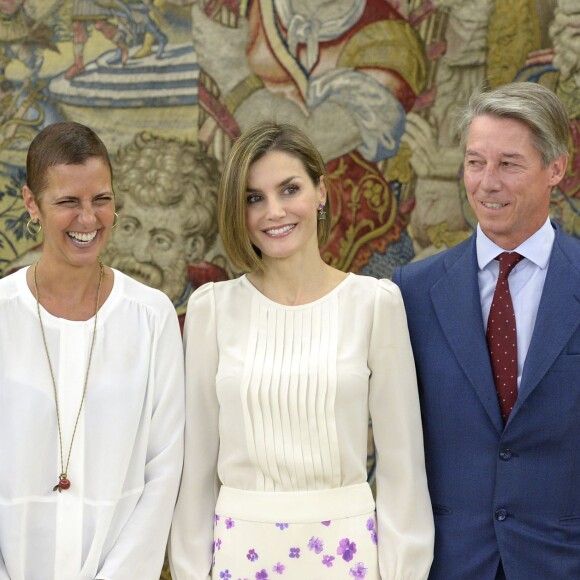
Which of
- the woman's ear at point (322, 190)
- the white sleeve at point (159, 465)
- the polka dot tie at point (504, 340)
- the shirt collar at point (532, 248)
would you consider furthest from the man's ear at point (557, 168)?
the white sleeve at point (159, 465)

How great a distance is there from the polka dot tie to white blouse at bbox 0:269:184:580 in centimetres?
89

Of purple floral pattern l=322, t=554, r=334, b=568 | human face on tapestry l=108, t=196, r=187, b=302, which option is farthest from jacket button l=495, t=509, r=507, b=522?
human face on tapestry l=108, t=196, r=187, b=302

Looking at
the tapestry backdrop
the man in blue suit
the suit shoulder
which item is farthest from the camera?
the tapestry backdrop

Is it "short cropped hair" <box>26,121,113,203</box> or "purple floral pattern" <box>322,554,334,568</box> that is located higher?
"short cropped hair" <box>26,121,113,203</box>

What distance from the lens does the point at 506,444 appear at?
9.41 feet

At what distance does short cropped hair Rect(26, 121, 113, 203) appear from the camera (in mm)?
2789

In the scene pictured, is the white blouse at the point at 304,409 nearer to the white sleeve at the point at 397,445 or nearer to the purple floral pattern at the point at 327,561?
the white sleeve at the point at 397,445

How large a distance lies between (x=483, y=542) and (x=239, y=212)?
1.15 m

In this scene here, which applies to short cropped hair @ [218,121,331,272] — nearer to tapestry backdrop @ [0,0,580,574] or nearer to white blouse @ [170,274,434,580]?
white blouse @ [170,274,434,580]

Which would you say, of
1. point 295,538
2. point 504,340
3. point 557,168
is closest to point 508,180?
point 557,168

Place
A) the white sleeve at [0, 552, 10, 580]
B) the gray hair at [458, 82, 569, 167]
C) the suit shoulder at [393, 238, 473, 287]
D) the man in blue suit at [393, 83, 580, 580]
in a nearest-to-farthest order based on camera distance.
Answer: the white sleeve at [0, 552, 10, 580] → the man in blue suit at [393, 83, 580, 580] → the gray hair at [458, 82, 569, 167] → the suit shoulder at [393, 238, 473, 287]

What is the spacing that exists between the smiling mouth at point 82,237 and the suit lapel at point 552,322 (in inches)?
48.9

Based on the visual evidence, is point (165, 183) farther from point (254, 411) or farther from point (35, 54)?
point (254, 411)

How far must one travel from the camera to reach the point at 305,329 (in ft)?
9.80
